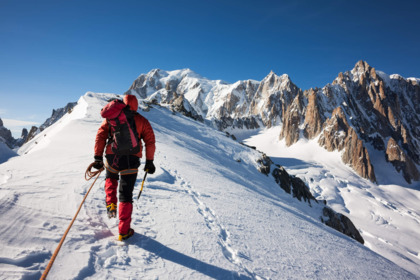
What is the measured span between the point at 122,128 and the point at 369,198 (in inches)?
3412

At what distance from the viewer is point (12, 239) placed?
3.10m

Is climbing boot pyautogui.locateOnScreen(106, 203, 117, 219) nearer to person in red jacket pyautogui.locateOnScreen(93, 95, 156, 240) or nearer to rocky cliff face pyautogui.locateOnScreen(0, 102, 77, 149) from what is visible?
person in red jacket pyautogui.locateOnScreen(93, 95, 156, 240)

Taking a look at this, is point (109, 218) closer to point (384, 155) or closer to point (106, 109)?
point (106, 109)

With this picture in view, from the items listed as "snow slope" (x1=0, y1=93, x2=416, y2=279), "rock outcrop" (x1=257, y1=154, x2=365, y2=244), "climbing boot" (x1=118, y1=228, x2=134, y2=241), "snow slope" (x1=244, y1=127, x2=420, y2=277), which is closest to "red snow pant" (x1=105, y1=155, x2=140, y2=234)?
"climbing boot" (x1=118, y1=228, x2=134, y2=241)

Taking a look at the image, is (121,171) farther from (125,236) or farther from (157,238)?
(157,238)

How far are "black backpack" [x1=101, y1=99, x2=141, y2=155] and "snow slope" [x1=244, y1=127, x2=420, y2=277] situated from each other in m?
40.1

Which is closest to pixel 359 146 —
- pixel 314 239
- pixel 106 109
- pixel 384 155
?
pixel 384 155

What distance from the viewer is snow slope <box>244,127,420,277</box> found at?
44156 millimetres

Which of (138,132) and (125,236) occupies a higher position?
(138,132)

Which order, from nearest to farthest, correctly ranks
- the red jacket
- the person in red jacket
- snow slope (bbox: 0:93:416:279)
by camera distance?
snow slope (bbox: 0:93:416:279)
the person in red jacket
the red jacket

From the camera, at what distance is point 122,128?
14.3 ft

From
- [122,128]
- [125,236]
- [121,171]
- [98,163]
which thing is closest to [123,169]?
[121,171]

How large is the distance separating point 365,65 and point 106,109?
185 m

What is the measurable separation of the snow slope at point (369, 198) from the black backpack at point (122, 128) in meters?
Result: 40.1
